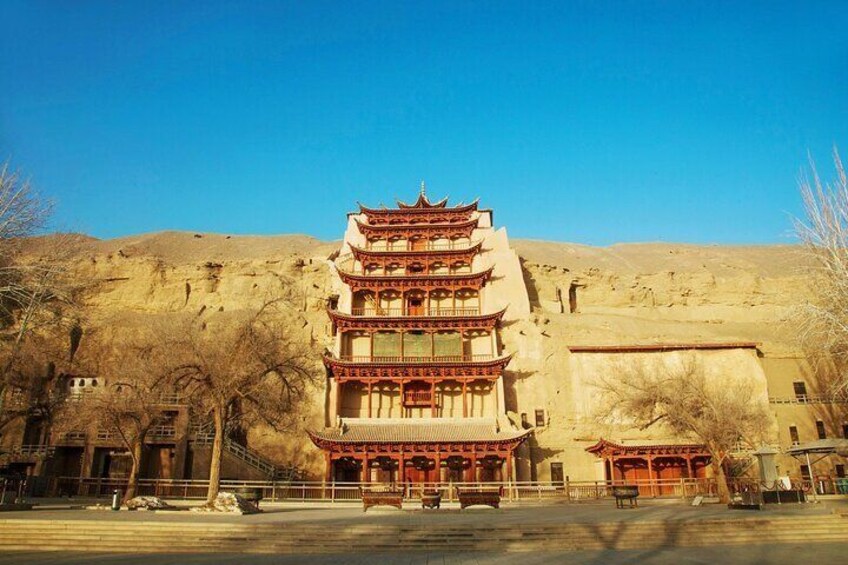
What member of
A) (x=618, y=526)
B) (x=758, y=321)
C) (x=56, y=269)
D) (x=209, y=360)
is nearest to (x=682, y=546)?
(x=618, y=526)

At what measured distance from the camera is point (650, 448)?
35.3 m

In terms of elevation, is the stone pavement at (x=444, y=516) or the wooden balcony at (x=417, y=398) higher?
the wooden balcony at (x=417, y=398)

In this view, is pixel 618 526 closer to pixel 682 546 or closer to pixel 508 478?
pixel 682 546

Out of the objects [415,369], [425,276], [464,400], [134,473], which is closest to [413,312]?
A: [425,276]

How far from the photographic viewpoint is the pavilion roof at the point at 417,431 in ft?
114

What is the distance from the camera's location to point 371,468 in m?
37.3

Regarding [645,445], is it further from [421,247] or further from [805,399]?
[421,247]

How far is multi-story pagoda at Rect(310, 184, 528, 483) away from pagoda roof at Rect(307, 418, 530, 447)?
0.07 metres

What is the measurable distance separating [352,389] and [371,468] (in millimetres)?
6556

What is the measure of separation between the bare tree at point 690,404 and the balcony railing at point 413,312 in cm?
1124

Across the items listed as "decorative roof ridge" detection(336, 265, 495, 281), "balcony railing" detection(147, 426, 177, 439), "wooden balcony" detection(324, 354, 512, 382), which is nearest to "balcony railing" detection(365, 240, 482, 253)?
"decorative roof ridge" detection(336, 265, 495, 281)

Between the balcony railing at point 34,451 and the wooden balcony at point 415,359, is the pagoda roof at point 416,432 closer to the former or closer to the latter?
the wooden balcony at point 415,359

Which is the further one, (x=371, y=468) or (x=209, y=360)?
(x=371, y=468)

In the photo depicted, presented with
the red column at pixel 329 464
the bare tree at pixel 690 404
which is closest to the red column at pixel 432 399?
the red column at pixel 329 464
